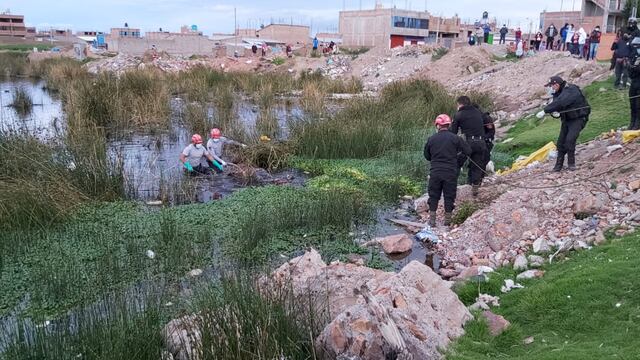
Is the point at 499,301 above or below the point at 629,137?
below

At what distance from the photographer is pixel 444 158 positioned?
793cm

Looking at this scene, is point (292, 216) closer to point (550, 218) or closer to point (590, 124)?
point (550, 218)

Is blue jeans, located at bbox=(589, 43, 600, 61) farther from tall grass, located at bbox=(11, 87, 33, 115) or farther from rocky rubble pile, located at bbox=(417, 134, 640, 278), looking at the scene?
tall grass, located at bbox=(11, 87, 33, 115)

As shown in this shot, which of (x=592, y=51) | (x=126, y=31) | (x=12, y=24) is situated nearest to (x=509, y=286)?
(x=592, y=51)

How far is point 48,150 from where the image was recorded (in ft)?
30.9

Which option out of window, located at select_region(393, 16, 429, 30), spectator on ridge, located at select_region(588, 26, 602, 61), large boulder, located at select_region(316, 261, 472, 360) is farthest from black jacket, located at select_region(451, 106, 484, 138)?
window, located at select_region(393, 16, 429, 30)

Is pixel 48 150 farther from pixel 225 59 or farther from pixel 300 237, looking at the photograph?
pixel 225 59

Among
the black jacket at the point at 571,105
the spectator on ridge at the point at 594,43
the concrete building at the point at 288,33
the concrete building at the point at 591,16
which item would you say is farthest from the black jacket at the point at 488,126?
the concrete building at the point at 288,33

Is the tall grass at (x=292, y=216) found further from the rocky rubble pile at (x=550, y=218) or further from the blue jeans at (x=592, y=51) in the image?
the blue jeans at (x=592, y=51)

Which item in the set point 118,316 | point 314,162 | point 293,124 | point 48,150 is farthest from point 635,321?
point 293,124

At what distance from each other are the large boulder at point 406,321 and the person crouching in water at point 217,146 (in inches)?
268

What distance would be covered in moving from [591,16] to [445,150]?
42616mm

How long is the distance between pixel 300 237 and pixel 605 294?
13.0 ft

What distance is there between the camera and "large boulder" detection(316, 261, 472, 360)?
3.89m
